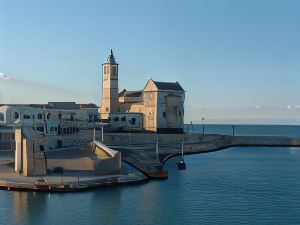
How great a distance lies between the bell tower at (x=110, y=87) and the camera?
350 ft

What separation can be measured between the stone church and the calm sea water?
3396 centimetres

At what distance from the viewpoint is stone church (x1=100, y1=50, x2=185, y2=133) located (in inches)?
3932

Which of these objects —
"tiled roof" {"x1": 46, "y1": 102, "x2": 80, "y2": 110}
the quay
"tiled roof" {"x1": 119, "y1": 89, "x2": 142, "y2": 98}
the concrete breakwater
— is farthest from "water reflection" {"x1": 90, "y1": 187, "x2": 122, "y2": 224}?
"tiled roof" {"x1": 119, "y1": 89, "x2": 142, "y2": 98}

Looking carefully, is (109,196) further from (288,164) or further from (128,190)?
(288,164)

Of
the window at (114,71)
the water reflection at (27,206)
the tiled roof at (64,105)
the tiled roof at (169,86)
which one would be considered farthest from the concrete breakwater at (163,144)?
the window at (114,71)

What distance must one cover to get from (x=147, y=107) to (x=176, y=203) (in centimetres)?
5494

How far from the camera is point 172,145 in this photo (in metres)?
92.5

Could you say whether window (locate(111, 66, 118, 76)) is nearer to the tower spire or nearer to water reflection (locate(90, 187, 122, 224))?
the tower spire

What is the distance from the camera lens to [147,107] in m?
102

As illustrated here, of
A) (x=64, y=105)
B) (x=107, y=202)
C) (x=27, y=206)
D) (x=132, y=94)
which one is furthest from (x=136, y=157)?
(x=132, y=94)

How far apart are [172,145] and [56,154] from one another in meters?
29.6

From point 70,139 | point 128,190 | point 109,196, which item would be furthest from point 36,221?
point 70,139

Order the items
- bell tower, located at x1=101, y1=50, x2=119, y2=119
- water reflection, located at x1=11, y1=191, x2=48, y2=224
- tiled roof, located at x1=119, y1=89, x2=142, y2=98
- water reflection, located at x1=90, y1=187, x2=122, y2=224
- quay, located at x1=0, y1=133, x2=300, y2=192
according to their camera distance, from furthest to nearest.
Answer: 1. tiled roof, located at x1=119, y1=89, x2=142, y2=98
2. bell tower, located at x1=101, y1=50, x2=119, y2=119
3. quay, located at x1=0, y1=133, x2=300, y2=192
4. water reflection, located at x1=90, y1=187, x2=122, y2=224
5. water reflection, located at x1=11, y1=191, x2=48, y2=224

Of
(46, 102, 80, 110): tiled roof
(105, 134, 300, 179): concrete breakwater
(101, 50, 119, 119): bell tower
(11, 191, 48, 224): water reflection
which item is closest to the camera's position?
(11, 191, 48, 224): water reflection
